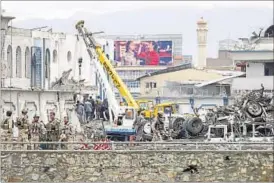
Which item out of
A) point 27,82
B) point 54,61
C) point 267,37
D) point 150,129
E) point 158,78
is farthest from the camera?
point 158,78

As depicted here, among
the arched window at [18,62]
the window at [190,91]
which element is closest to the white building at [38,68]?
the arched window at [18,62]

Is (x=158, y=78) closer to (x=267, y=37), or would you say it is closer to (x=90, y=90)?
(x=90, y=90)

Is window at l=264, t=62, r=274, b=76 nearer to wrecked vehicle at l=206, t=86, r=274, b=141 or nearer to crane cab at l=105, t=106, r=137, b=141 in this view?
crane cab at l=105, t=106, r=137, b=141

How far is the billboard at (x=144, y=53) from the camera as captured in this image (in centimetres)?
11144

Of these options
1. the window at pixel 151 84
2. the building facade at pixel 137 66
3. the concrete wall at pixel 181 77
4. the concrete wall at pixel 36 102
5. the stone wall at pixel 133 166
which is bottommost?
the stone wall at pixel 133 166

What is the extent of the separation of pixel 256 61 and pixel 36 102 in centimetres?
1641

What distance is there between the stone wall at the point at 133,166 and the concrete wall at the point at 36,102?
6.59 meters

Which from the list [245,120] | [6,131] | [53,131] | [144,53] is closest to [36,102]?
[245,120]

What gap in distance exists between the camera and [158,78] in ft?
251

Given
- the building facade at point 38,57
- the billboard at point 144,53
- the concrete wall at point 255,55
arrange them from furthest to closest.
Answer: the billboard at point 144,53 < the concrete wall at point 255,55 < the building facade at point 38,57

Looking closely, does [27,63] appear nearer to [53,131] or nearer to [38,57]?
[38,57]

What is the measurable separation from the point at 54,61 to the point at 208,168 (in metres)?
32.2

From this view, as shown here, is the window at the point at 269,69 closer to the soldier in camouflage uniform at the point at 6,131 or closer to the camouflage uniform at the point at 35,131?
the soldier in camouflage uniform at the point at 6,131

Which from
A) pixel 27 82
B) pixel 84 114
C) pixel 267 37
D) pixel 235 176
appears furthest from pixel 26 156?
pixel 267 37
